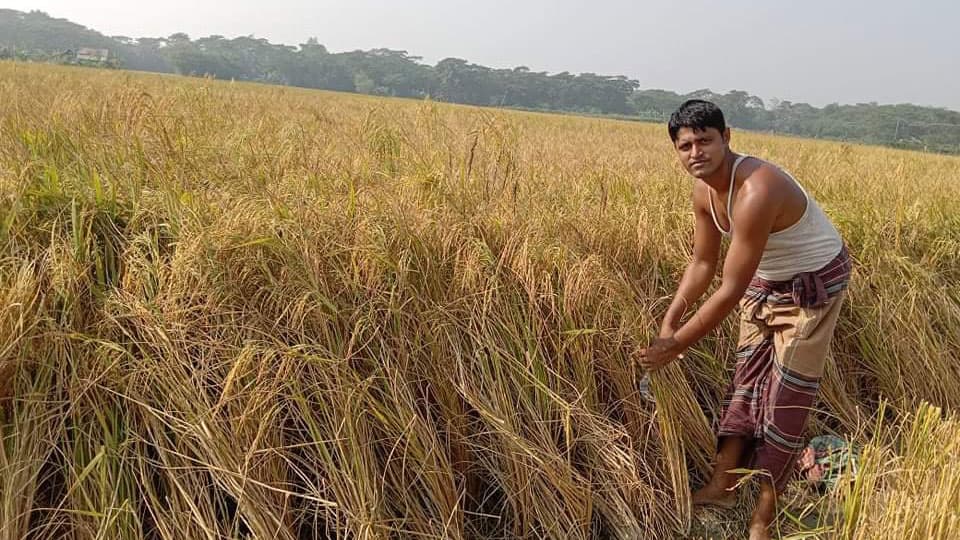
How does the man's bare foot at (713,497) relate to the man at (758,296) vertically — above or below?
→ below

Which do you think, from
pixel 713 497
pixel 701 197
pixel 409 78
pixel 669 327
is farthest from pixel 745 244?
pixel 409 78

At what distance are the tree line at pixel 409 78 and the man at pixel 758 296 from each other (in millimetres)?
44827

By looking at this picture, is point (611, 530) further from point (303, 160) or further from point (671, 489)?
point (303, 160)

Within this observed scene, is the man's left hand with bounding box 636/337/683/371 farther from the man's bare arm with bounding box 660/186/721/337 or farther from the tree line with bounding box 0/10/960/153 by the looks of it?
the tree line with bounding box 0/10/960/153

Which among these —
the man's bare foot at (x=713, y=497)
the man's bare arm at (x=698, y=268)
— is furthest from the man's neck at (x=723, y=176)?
the man's bare foot at (x=713, y=497)

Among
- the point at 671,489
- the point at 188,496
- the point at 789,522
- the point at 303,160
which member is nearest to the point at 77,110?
the point at 303,160

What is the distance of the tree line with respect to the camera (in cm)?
5497

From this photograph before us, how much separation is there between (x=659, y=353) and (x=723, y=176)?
25.6 inches

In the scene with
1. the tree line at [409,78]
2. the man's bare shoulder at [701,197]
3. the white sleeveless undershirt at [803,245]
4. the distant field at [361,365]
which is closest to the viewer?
the distant field at [361,365]

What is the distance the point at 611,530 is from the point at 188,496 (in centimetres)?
136

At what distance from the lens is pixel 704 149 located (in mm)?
1889

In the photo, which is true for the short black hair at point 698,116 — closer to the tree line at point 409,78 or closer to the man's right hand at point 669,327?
the man's right hand at point 669,327

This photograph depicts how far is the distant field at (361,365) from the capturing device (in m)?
1.57

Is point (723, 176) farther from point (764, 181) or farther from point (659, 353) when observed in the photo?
point (659, 353)
